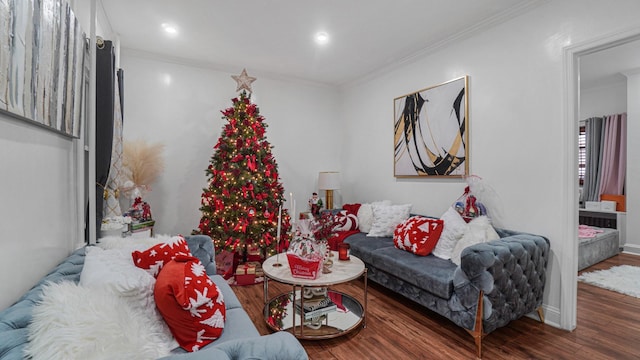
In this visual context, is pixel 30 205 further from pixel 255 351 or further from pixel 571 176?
pixel 571 176

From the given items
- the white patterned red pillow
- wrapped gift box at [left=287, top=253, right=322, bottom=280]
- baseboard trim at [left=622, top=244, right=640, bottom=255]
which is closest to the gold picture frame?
the white patterned red pillow

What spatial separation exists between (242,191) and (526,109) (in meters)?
2.90

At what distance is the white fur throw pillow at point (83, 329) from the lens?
0.77 metres

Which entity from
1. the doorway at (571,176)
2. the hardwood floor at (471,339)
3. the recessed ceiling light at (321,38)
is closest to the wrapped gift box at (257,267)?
the hardwood floor at (471,339)

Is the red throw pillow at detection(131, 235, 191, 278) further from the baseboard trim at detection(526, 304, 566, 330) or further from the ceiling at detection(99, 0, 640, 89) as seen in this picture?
the baseboard trim at detection(526, 304, 566, 330)

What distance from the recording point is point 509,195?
2.73 m

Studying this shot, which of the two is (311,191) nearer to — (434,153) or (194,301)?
(434,153)

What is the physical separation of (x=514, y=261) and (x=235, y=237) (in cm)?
266

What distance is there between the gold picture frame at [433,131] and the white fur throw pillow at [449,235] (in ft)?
1.85

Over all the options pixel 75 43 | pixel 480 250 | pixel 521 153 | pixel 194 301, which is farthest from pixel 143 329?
pixel 521 153

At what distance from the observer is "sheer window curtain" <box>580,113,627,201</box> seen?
4809mm

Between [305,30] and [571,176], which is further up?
[305,30]

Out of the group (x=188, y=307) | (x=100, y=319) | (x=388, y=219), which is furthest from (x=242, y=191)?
(x=100, y=319)

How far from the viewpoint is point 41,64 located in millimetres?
1214
